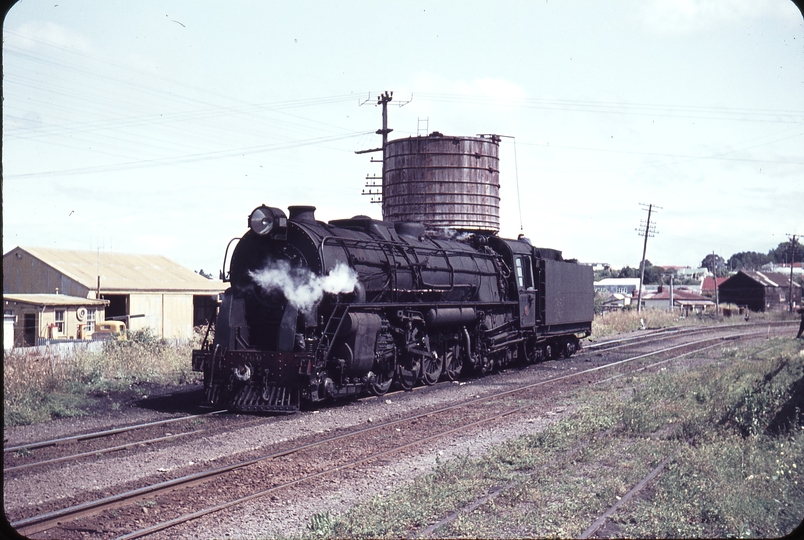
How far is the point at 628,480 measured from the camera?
757 cm

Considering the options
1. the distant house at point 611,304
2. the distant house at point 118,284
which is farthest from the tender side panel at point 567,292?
the distant house at point 611,304

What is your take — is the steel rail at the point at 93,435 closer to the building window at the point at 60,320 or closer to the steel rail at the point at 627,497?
the steel rail at the point at 627,497

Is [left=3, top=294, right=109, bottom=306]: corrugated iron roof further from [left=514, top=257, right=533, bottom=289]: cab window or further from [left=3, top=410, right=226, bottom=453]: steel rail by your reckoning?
[left=514, top=257, right=533, bottom=289]: cab window

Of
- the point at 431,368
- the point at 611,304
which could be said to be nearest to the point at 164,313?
the point at 431,368

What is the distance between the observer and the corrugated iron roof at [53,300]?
88.0 ft

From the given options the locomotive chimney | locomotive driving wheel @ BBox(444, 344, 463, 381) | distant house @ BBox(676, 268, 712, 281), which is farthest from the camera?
distant house @ BBox(676, 268, 712, 281)

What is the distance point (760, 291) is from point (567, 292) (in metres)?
58.1

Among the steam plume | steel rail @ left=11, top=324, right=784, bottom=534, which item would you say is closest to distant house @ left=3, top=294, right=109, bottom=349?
the steam plume

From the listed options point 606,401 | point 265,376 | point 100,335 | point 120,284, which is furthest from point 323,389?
point 120,284

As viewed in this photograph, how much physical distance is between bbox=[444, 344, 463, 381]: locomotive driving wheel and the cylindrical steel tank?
8.45 m

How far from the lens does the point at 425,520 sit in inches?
247

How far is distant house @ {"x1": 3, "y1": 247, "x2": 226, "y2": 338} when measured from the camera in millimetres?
32281

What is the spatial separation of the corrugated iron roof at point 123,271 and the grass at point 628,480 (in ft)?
91.2

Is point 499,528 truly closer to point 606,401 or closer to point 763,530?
point 763,530
